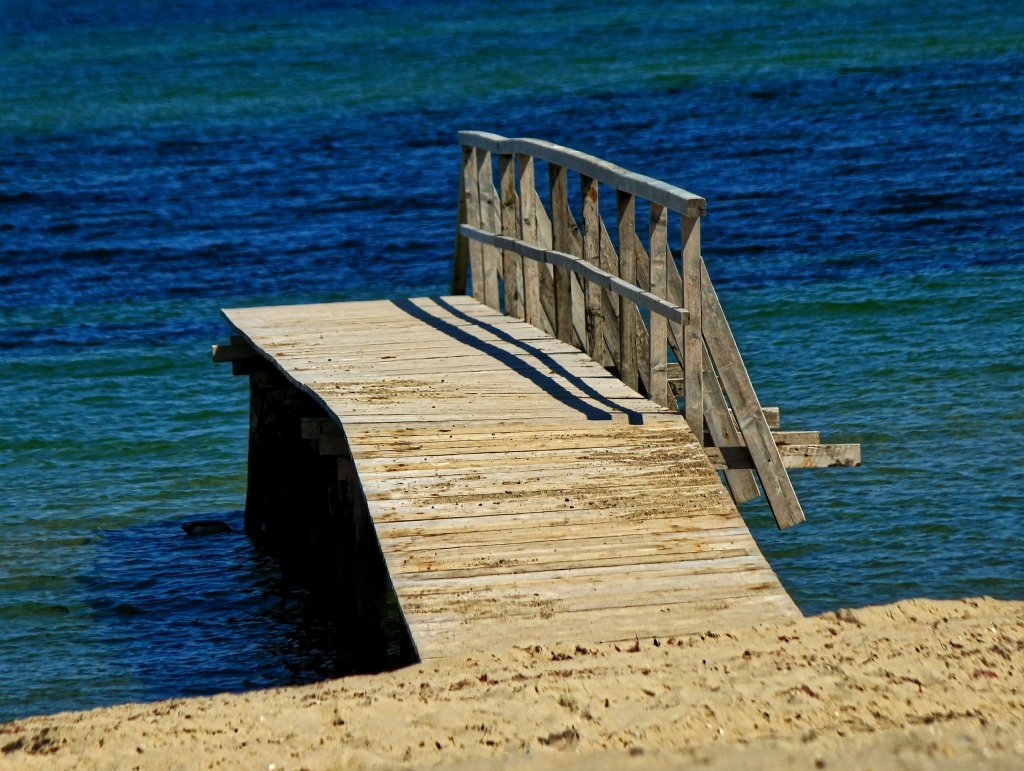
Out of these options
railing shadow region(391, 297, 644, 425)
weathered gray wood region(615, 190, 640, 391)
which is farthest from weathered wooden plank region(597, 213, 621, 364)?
railing shadow region(391, 297, 644, 425)

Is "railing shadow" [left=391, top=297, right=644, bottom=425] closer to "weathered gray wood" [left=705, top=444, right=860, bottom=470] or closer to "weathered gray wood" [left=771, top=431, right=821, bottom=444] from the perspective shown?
"weathered gray wood" [left=705, top=444, right=860, bottom=470]

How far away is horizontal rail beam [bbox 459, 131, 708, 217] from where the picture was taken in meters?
8.55

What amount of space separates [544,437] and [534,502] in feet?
2.50

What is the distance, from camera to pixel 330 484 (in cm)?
1062

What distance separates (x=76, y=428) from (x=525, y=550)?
9.17 metres

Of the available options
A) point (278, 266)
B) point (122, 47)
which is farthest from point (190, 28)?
point (278, 266)

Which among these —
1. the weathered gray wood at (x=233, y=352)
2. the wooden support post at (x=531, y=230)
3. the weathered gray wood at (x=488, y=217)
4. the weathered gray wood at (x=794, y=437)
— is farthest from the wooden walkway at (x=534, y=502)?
the weathered gray wood at (x=488, y=217)

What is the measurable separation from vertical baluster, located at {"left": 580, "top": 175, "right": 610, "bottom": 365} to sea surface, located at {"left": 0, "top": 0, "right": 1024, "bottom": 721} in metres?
2.21

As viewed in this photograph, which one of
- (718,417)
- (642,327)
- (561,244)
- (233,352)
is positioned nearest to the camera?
(718,417)

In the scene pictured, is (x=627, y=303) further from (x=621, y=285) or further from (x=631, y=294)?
(x=631, y=294)

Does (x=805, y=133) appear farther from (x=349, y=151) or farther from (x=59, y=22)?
(x=59, y=22)

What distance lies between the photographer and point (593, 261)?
10086 millimetres

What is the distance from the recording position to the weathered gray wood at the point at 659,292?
350 inches

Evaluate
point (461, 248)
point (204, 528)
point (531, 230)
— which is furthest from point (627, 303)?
point (204, 528)
